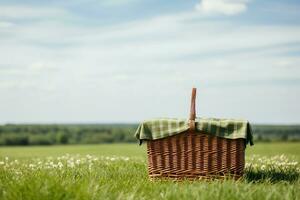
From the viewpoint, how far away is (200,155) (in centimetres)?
972

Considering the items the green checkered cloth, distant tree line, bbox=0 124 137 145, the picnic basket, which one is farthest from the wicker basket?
distant tree line, bbox=0 124 137 145

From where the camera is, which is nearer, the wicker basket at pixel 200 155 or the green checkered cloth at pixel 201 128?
the green checkered cloth at pixel 201 128

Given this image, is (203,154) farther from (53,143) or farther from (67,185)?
(53,143)

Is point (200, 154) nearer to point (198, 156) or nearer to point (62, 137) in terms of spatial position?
point (198, 156)

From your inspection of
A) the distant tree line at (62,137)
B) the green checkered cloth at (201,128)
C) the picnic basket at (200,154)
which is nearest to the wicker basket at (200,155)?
the picnic basket at (200,154)

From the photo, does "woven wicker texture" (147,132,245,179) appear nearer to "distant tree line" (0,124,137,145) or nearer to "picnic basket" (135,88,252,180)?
"picnic basket" (135,88,252,180)

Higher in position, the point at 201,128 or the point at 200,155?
the point at 201,128

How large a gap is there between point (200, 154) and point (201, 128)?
1.58 feet

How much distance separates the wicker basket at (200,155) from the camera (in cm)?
967

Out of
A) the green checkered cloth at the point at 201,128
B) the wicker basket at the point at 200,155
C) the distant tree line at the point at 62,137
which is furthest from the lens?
the distant tree line at the point at 62,137

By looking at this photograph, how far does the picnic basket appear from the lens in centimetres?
967

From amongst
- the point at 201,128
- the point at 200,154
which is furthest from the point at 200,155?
the point at 201,128

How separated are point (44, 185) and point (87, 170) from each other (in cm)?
349

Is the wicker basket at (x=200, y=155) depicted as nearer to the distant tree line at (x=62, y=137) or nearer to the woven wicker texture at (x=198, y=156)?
the woven wicker texture at (x=198, y=156)
